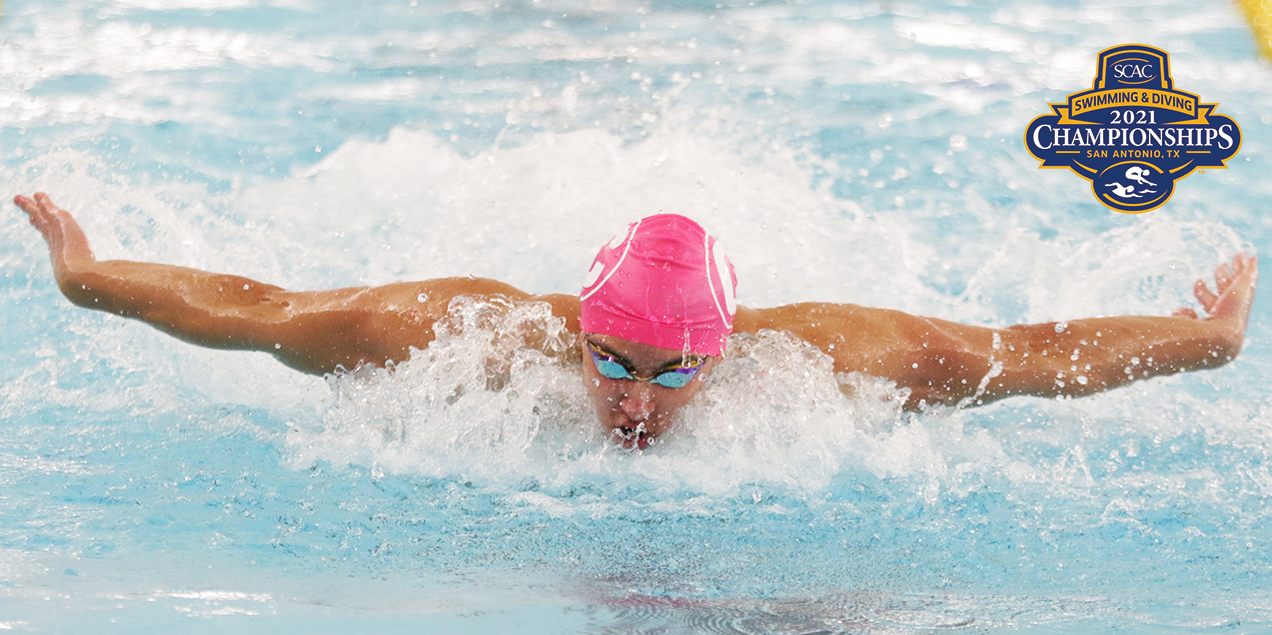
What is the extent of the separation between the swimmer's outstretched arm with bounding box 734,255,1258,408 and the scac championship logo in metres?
2.17

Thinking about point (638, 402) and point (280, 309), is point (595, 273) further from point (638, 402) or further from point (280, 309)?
point (280, 309)

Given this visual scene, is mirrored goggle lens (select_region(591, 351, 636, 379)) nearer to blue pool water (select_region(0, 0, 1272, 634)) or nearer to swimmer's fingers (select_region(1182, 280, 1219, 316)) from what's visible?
blue pool water (select_region(0, 0, 1272, 634))

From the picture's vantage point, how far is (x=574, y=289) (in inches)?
185

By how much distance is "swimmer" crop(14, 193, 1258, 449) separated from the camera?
10.0 feet

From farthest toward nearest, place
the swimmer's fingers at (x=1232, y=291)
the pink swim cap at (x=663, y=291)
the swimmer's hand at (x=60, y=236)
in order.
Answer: the swimmer's fingers at (x=1232, y=291), the swimmer's hand at (x=60, y=236), the pink swim cap at (x=663, y=291)

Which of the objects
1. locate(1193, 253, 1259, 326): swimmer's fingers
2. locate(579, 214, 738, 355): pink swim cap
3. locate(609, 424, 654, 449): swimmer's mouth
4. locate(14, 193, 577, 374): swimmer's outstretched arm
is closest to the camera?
locate(579, 214, 738, 355): pink swim cap

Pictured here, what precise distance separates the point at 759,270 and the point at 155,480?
2771 mm

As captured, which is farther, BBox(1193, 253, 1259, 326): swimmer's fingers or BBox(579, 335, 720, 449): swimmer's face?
BBox(1193, 253, 1259, 326): swimmer's fingers

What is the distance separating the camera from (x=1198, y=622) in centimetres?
250

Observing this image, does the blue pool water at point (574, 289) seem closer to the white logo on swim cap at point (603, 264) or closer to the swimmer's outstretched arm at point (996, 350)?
the swimmer's outstretched arm at point (996, 350)

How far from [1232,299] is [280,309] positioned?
3.38 meters

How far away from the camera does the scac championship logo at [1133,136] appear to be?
18.1 feet

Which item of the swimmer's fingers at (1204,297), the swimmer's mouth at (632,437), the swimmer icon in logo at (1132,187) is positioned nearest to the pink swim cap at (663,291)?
the swimmer's mouth at (632,437)

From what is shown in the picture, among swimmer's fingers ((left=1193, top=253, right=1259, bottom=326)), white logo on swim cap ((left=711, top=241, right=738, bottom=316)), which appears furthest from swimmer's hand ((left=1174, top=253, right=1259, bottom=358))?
white logo on swim cap ((left=711, top=241, right=738, bottom=316))
